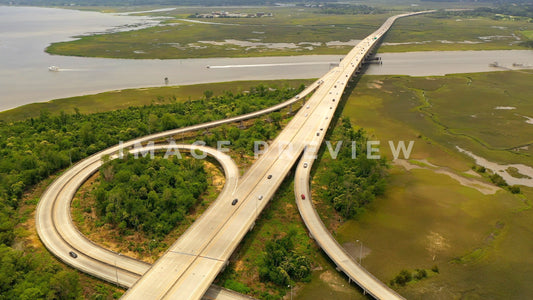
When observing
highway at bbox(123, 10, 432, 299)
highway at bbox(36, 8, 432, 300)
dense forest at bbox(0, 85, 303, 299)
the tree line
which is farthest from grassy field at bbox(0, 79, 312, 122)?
highway at bbox(123, 10, 432, 299)

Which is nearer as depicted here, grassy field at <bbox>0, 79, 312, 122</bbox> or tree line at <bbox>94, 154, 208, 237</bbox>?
tree line at <bbox>94, 154, 208, 237</bbox>

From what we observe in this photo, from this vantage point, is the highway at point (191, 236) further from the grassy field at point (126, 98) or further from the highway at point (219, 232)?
the grassy field at point (126, 98)

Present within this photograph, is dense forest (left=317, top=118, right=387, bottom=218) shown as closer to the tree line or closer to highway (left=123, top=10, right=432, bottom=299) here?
highway (left=123, top=10, right=432, bottom=299)

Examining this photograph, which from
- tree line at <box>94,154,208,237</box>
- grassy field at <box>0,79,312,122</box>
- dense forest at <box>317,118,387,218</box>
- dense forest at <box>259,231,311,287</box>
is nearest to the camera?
dense forest at <box>259,231,311,287</box>

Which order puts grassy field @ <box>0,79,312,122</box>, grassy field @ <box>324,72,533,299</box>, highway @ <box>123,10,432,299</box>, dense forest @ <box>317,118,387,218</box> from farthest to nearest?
grassy field @ <box>0,79,312,122</box>, dense forest @ <box>317,118,387,218</box>, grassy field @ <box>324,72,533,299</box>, highway @ <box>123,10,432,299</box>

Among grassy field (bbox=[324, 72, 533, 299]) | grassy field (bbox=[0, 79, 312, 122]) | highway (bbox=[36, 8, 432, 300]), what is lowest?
grassy field (bbox=[324, 72, 533, 299])

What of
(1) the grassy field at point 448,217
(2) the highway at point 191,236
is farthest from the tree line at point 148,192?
(1) the grassy field at point 448,217
